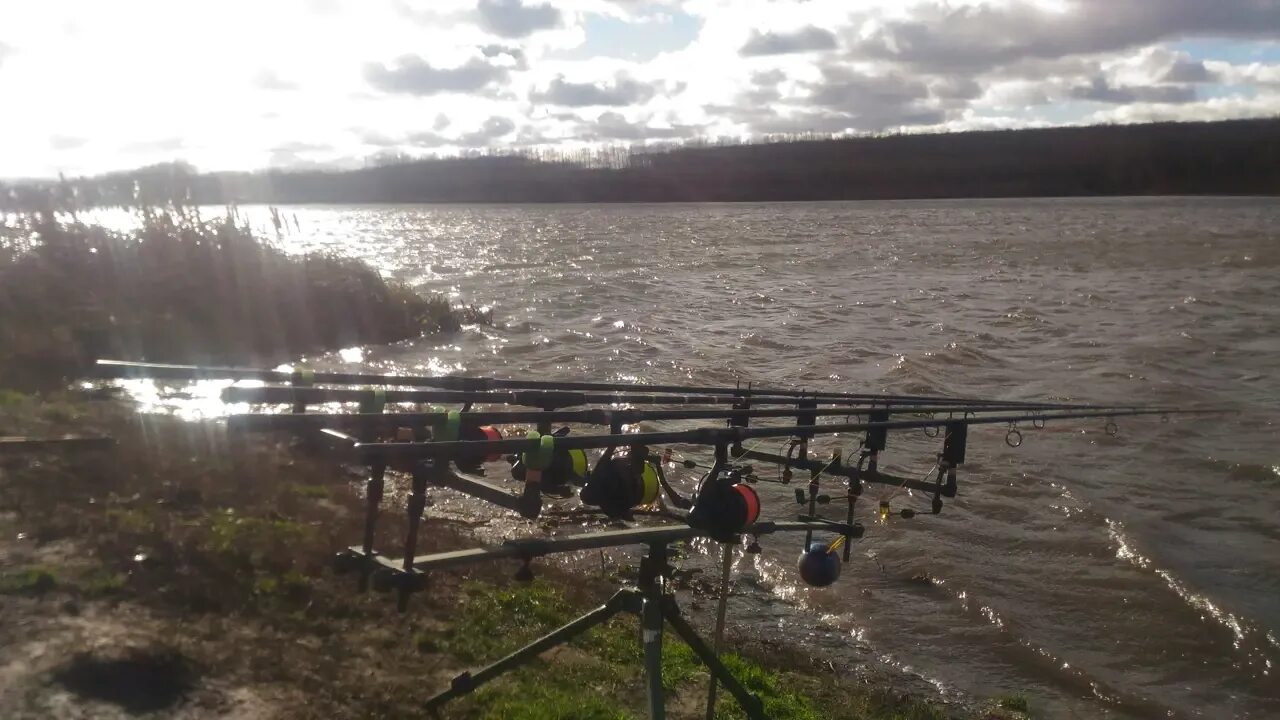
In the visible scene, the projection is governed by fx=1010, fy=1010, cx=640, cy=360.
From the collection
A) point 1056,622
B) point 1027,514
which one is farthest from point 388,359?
point 1056,622

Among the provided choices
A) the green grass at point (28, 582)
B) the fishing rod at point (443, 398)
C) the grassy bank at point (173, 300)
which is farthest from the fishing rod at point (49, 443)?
the fishing rod at point (443, 398)

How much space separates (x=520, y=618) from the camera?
7.32m

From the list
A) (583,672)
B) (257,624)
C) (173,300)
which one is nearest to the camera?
(257,624)

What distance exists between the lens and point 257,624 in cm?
631

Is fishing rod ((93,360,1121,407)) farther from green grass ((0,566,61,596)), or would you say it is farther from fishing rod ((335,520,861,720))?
green grass ((0,566,61,596))

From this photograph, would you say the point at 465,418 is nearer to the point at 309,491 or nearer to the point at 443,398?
the point at 443,398

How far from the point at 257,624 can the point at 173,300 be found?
1289 centimetres

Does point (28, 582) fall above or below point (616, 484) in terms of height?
below

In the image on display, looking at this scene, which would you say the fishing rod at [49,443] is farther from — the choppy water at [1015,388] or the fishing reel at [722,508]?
the fishing reel at [722,508]

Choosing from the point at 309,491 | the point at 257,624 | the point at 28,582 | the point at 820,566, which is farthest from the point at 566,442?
the point at 309,491

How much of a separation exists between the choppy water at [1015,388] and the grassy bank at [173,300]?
1.20m

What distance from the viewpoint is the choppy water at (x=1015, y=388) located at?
907cm

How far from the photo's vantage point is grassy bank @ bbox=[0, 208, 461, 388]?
1430cm

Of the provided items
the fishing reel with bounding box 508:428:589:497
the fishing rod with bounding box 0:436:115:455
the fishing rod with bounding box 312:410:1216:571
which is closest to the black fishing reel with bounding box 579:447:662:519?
the fishing rod with bounding box 312:410:1216:571
